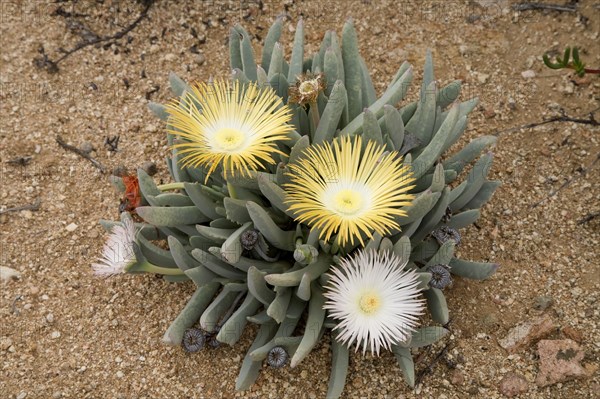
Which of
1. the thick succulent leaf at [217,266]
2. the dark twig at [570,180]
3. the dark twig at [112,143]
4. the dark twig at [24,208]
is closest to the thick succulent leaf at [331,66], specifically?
the thick succulent leaf at [217,266]

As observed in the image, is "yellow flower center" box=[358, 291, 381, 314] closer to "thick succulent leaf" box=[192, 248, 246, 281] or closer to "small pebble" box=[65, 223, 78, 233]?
"thick succulent leaf" box=[192, 248, 246, 281]

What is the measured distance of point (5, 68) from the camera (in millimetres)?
3025

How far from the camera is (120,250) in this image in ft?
6.56

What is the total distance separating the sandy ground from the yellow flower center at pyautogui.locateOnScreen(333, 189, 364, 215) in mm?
596

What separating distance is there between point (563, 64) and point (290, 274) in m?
1.20

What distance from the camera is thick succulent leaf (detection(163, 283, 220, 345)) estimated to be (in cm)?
→ 203

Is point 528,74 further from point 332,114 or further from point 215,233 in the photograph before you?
point 215,233

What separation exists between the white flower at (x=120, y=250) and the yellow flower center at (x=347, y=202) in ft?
2.05

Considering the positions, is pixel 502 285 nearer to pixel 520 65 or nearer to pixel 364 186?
pixel 364 186

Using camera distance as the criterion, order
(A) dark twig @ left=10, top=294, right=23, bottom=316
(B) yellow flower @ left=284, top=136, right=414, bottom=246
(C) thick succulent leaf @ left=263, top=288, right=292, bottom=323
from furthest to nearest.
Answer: (A) dark twig @ left=10, top=294, right=23, bottom=316 < (C) thick succulent leaf @ left=263, top=288, right=292, bottom=323 < (B) yellow flower @ left=284, top=136, right=414, bottom=246

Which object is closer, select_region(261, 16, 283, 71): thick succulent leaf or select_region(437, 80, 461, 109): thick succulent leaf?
select_region(437, 80, 461, 109): thick succulent leaf

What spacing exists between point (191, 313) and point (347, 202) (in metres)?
0.64

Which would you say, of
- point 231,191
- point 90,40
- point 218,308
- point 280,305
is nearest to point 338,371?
point 280,305

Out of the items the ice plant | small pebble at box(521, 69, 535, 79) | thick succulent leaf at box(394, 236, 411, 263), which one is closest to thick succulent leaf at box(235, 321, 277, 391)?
thick succulent leaf at box(394, 236, 411, 263)
